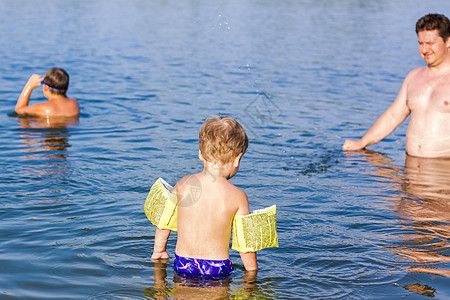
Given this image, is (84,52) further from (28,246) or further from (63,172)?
(28,246)

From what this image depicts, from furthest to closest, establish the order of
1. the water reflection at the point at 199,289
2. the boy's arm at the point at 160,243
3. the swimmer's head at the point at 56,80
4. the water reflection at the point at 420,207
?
the swimmer's head at the point at 56,80 < the water reflection at the point at 420,207 < the boy's arm at the point at 160,243 < the water reflection at the point at 199,289

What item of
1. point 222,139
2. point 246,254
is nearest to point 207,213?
point 246,254

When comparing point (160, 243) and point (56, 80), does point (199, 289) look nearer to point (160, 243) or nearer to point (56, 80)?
point (160, 243)

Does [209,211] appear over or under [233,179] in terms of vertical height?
over

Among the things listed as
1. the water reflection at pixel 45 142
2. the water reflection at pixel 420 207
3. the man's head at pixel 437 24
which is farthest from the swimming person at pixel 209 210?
the man's head at pixel 437 24

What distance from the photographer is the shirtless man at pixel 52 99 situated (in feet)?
33.6

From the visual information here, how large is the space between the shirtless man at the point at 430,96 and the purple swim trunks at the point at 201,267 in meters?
4.78

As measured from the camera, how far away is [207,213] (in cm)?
421

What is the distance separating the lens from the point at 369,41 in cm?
2322

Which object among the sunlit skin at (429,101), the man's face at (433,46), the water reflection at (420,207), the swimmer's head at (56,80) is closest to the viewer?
the water reflection at (420,207)

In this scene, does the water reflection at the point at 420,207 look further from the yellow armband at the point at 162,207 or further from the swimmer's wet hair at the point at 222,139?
the yellow armband at the point at 162,207

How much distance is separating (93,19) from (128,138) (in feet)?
62.9

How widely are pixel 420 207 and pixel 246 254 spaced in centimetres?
280

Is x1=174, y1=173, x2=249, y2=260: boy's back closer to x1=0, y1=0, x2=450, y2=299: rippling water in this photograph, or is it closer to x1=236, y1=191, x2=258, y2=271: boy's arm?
x1=236, y1=191, x2=258, y2=271: boy's arm
